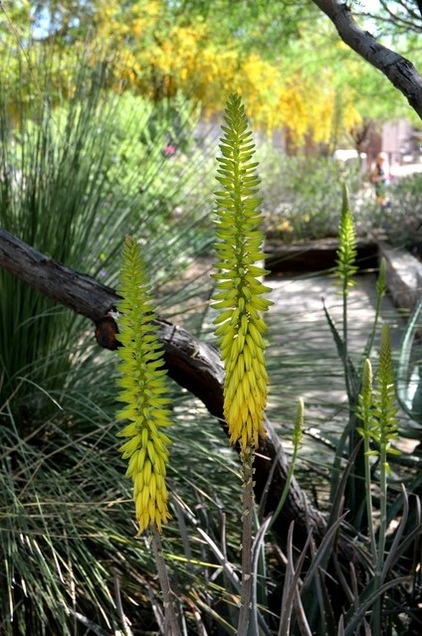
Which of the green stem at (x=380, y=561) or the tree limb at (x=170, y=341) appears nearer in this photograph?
the green stem at (x=380, y=561)

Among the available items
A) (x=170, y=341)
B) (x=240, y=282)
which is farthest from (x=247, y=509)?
(x=170, y=341)

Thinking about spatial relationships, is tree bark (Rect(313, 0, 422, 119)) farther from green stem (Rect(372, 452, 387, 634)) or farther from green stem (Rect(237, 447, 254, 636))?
green stem (Rect(237, 447, 254, 636))

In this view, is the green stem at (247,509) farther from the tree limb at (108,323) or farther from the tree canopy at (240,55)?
the tree canopy at (240,55)

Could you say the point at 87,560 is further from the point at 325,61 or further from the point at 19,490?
the point at 325,61

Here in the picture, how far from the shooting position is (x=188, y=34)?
13.0 m

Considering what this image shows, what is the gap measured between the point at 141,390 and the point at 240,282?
0.72 feet

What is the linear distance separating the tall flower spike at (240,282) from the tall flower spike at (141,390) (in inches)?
4.3

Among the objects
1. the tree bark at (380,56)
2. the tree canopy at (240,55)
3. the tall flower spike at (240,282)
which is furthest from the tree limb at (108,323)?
the tree canopy at (240,55)

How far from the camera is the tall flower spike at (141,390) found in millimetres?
1345

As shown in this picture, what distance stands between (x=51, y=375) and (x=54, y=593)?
3.22 ft

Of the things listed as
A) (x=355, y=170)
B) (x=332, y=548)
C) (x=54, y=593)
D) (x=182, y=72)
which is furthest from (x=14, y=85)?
(x=355, y=170)

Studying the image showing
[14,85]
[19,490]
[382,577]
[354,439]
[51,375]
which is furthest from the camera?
[14,85]

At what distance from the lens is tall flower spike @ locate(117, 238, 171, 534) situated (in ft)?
4.41

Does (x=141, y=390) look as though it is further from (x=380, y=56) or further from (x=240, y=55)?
(x=240, y=55)
